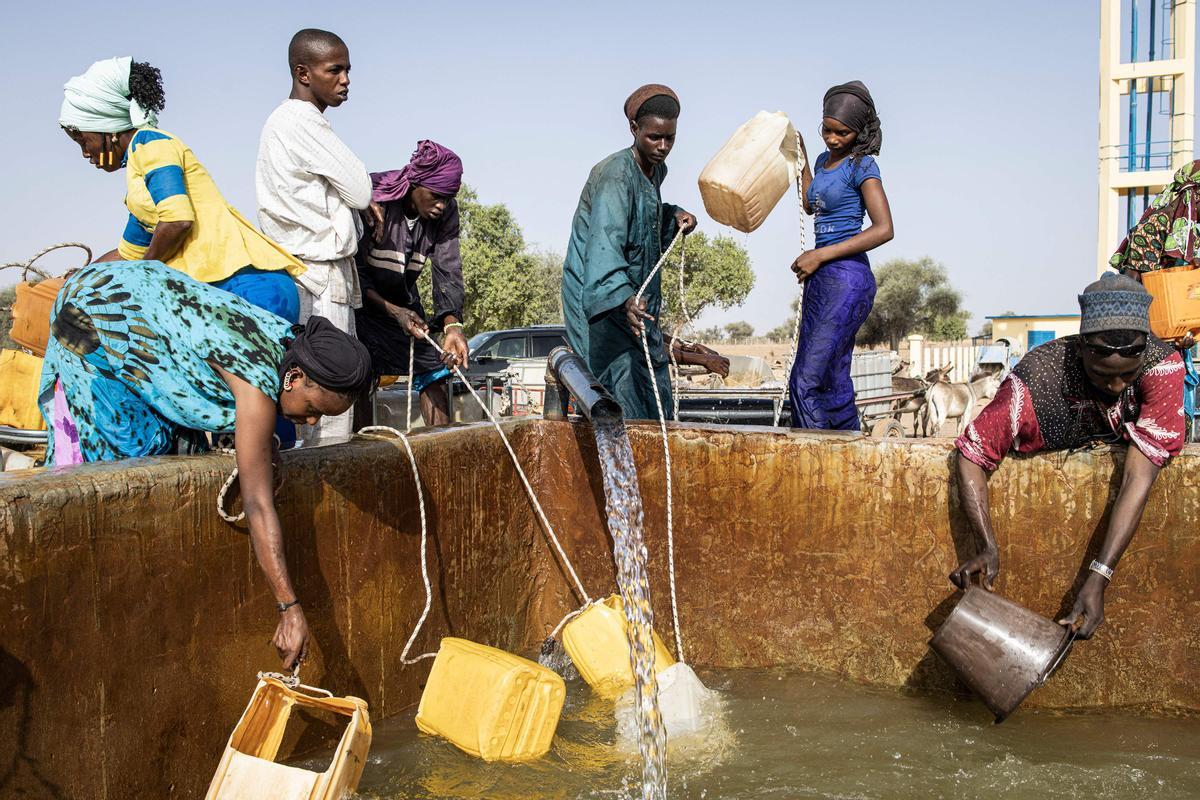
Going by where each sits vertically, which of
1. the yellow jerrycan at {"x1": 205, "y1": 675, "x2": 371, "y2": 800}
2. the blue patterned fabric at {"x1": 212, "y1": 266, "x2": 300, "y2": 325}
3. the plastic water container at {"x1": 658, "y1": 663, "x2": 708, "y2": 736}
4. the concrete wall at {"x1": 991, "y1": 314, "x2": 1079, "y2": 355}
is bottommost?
the plastic water container at {"x1": 658, "y1": 663, "x2": 708, "y2": 736}

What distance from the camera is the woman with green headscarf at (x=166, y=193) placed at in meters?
3.60

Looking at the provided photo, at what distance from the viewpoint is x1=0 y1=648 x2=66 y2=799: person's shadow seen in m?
2.21

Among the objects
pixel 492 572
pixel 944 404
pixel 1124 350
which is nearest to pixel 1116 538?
pixel 1124 350

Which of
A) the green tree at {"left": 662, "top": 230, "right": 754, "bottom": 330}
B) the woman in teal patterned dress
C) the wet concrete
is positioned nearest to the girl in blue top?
the wet concrete

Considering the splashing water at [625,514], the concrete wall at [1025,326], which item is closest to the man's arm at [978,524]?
the splashing water at [625,514]

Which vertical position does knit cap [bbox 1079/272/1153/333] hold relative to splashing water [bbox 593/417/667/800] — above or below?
above

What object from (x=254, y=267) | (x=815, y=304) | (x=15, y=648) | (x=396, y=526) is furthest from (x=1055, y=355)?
(x=15, y=648)

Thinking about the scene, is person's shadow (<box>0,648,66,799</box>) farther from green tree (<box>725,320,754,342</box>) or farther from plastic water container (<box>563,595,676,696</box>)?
green tree (<box>725,320,754,342</box>)

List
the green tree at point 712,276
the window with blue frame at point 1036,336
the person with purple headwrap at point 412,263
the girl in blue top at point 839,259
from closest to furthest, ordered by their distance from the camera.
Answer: the girl in blue top at point 839,259 → the person with purple headwrap at point 412,263 → the window with blue frame at point 1036,336 → the green tree at point 712,276

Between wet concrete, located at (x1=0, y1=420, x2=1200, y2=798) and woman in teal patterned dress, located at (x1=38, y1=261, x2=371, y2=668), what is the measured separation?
0.20 metres

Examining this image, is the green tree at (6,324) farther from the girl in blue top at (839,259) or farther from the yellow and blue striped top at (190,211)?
the girl in blue top at (839,259)

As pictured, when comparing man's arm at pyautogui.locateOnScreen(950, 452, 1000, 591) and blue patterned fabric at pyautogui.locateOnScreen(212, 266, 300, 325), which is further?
blue patterned fabric at pyautogui.locateOnScreen(212, 266, 300, 325)

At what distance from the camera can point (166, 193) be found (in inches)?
141

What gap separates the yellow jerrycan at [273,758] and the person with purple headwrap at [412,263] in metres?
2.27
